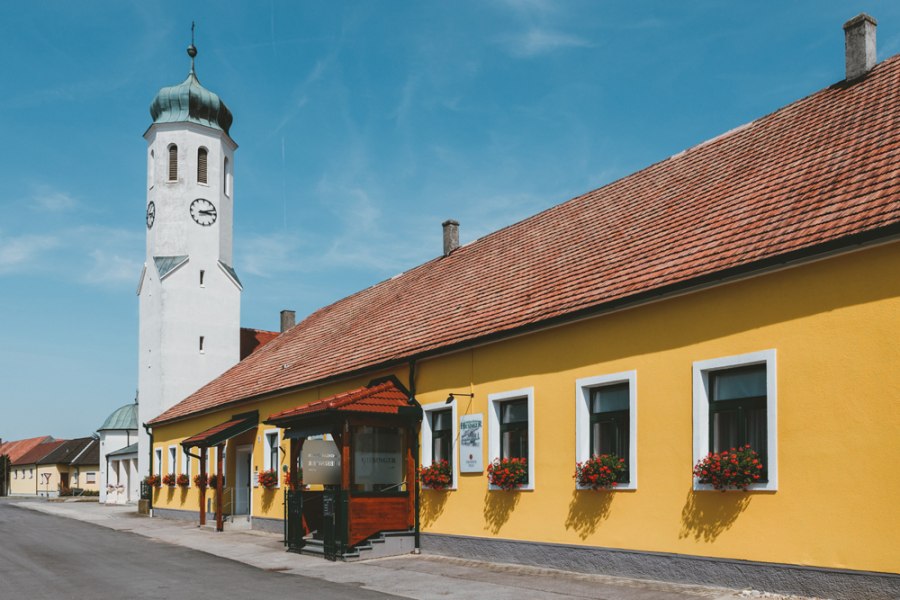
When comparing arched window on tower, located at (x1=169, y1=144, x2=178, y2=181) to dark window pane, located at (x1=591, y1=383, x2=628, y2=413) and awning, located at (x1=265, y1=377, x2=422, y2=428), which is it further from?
dark window pane, located at (x1=591, y1=383, x2=628, y2=413)

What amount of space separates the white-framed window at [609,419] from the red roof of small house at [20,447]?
296 feet

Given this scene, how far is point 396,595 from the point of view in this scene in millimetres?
11938

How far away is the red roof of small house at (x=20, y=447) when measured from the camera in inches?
3686

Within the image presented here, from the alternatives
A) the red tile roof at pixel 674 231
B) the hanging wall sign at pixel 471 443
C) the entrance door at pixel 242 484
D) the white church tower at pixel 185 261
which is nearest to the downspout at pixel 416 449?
the red tile roof at pixel 674 231

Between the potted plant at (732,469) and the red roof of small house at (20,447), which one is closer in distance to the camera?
the potted plant at (732,469)

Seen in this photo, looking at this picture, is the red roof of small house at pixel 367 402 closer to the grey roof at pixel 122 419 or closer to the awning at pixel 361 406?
the awning at pixel 361 406

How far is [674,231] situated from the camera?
14352 millimetres

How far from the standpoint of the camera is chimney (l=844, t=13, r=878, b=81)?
Answer: 597 inches

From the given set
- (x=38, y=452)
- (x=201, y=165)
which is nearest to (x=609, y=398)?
(x=201, y=165)

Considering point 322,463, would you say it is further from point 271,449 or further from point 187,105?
point 187,105

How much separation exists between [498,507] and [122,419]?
4576 centimetres

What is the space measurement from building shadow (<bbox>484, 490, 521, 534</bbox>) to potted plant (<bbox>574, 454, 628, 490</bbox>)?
2.03 metres

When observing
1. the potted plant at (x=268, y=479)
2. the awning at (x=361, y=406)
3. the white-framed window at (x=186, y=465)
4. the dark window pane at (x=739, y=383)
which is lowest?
the white-framed window at (x=186, y=465)

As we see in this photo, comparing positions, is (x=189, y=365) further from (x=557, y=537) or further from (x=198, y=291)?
(x=557, y=537)
